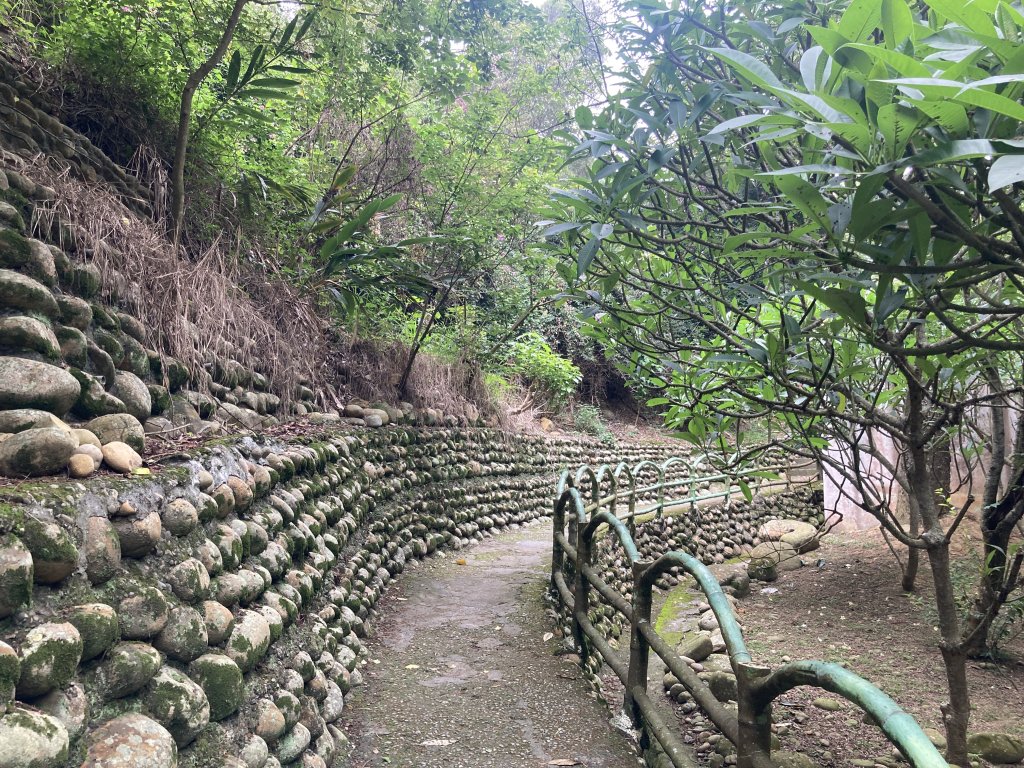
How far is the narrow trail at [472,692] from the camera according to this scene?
2.59 m

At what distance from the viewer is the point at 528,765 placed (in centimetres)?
249

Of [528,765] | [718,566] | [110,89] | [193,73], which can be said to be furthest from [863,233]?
[718,566]

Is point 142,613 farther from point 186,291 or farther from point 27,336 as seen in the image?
point 186,291

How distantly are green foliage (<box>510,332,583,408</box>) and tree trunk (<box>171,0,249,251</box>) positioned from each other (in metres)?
6.21

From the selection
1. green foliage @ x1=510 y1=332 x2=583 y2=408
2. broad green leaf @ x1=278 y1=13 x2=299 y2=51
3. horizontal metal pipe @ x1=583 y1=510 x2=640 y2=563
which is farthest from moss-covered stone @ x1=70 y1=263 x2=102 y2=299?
green foliage @ x1=510 y1=332 x2=583 y2=408

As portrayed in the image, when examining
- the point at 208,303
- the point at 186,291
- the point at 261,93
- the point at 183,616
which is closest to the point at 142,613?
the point at 183,616

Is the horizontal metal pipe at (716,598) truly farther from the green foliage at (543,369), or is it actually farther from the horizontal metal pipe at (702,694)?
the green foliage at (543,369)

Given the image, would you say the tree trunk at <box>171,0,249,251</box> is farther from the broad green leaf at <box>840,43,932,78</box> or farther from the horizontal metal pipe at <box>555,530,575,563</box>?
the broad green leaf at <box>840,43,932,78</box>

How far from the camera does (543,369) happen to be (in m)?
11.1

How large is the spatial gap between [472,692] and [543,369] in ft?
26.9

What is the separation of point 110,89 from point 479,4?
8.90ft

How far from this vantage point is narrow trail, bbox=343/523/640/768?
2.59 meters

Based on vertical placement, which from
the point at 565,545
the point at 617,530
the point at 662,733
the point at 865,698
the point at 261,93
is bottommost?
the point at 662,733

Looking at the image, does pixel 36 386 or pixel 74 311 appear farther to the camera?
pixel 74 311
